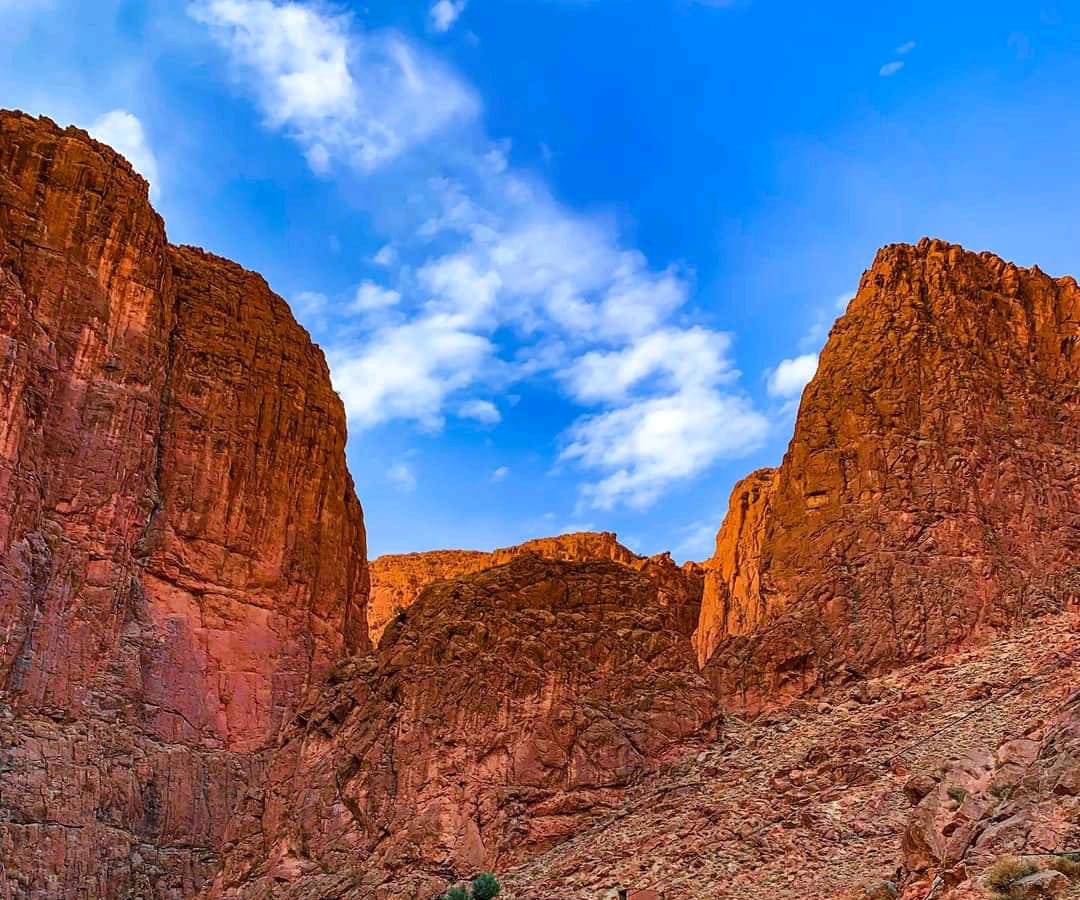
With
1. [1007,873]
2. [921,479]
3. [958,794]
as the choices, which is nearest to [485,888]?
[958,794]

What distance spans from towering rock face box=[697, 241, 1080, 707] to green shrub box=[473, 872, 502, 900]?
38.9ft

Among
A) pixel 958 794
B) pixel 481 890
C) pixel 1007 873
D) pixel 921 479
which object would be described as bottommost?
pixel 1007 873

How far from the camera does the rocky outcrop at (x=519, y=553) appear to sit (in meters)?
77.2

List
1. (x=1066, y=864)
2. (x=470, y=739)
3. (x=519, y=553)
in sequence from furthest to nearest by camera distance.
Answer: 1. (x=519, y=553)
2. (x=470, y=739)
3. (x=1066, y=864)

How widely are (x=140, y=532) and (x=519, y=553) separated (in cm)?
2808

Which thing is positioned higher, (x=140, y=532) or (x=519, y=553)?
(x=519, y=553)

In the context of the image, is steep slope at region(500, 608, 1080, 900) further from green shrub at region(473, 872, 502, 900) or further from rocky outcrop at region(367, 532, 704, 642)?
rocky outcrop at region(367, 532, 704, 642)

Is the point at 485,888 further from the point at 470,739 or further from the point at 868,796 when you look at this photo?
the point at 868,796

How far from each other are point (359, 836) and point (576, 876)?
25.5 feet

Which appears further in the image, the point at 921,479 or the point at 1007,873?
the point at 921,479

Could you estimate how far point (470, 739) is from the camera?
131ft

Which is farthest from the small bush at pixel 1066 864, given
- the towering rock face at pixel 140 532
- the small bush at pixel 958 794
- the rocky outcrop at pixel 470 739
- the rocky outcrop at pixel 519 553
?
the rocky outcrop at pixel 519 553

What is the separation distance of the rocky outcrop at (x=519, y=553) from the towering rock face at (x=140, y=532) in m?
15.1

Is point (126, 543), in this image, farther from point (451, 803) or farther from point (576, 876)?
point (576, 876)
